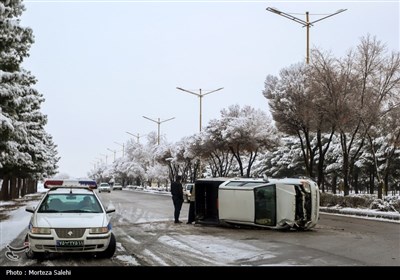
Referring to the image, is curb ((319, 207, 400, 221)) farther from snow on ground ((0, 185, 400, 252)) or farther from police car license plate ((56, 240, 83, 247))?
police car license plate ((56, 240, 83, 247))

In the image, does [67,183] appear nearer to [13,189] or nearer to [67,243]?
[67,243]

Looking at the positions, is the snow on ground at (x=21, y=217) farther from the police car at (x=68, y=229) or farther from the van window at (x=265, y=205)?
the van window at (x=265, y=205)

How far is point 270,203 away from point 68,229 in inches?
305

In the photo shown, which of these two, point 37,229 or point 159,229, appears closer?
point 37,229

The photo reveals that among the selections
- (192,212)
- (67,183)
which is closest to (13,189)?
(192,212)

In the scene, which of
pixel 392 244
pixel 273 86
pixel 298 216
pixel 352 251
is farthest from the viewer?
pixel 273 86

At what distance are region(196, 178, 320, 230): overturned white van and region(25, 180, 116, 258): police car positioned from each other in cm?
627

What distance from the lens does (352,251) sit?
10.7 metres

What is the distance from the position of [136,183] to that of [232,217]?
365 ft

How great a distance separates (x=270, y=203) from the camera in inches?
584

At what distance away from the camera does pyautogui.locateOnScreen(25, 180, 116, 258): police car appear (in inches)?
336

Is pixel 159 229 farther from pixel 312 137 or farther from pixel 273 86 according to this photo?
pixel 312 137

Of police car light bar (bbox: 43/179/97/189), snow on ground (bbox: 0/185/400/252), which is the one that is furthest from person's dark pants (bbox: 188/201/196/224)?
police car light bar (bbox: 43/179/97/189)
